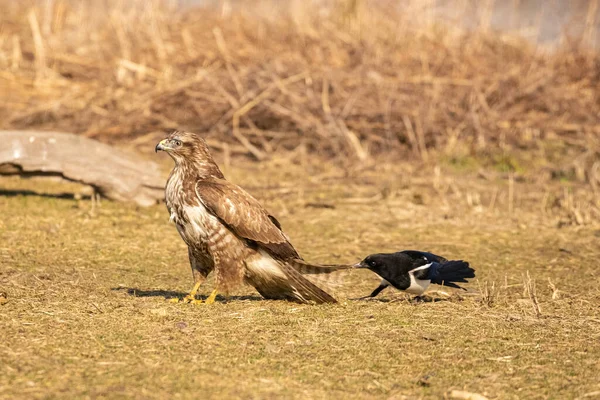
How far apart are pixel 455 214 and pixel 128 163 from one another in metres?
3.50

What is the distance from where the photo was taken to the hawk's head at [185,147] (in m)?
5.84

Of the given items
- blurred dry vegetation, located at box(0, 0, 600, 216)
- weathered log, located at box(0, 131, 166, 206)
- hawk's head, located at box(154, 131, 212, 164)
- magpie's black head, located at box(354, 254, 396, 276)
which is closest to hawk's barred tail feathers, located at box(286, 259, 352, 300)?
magpie's black head, located at box(354, 254, 396, 276)

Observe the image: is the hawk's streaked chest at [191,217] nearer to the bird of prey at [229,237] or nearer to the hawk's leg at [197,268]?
the bird of prey at [229,237]

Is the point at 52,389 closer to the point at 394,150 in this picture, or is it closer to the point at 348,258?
the point at 348,258

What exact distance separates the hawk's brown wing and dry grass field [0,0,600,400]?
1.30 ft

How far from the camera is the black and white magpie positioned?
19.3ft

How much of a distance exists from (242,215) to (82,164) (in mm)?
3981

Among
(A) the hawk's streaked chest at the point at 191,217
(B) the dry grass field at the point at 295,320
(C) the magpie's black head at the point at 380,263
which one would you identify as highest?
(A) the hawk's streaked chest at the point at 191,217

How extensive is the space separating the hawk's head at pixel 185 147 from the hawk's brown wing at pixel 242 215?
0.24 meters

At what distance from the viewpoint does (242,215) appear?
5.53m

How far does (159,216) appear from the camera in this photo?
899 centimetres

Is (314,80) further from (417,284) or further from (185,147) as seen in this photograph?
(417,284)

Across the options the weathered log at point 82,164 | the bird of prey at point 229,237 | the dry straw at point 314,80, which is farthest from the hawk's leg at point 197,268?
the dry straw at point 314,80

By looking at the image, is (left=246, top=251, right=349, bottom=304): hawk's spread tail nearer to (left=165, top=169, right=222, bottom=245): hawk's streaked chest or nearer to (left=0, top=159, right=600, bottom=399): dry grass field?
(left=0, top=159, right=600, bottom=399): dry grass field
